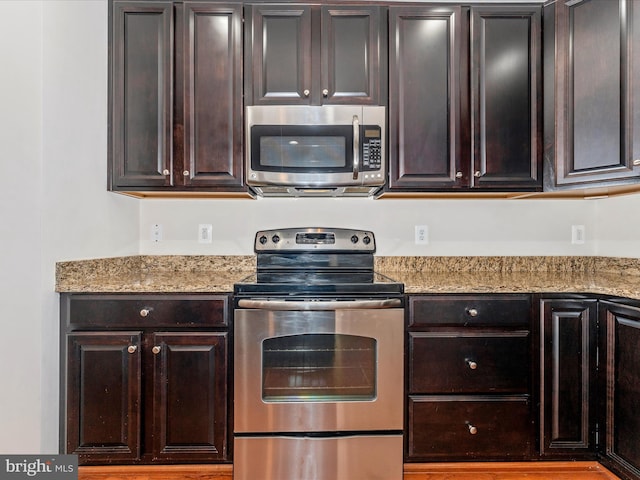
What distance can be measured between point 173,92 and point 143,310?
3.58 ft

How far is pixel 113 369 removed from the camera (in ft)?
5.53

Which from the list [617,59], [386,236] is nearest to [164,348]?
[386,236]

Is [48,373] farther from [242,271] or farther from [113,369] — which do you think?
[242,271]

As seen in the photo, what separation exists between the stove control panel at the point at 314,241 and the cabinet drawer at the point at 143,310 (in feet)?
1.52

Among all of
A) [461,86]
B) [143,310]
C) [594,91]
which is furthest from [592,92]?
[143,310]

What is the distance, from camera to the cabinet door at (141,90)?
1954 millimetres

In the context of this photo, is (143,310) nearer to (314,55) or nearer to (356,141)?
(356,141)

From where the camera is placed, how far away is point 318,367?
1688 millimetres

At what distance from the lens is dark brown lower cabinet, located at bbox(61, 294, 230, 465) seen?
5.52 feet

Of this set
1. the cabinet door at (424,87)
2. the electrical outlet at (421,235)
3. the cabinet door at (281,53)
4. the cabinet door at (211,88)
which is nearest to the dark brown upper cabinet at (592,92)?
the cabinet door at (424,87)

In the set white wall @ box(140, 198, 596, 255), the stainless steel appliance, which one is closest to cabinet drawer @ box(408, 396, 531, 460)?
the stainless steel appliance

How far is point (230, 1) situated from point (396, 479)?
2390 millimetres

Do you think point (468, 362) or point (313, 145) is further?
point (313, 145)

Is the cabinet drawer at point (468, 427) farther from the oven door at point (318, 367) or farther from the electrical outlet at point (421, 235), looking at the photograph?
the electrical outlet at point (421, 235)
